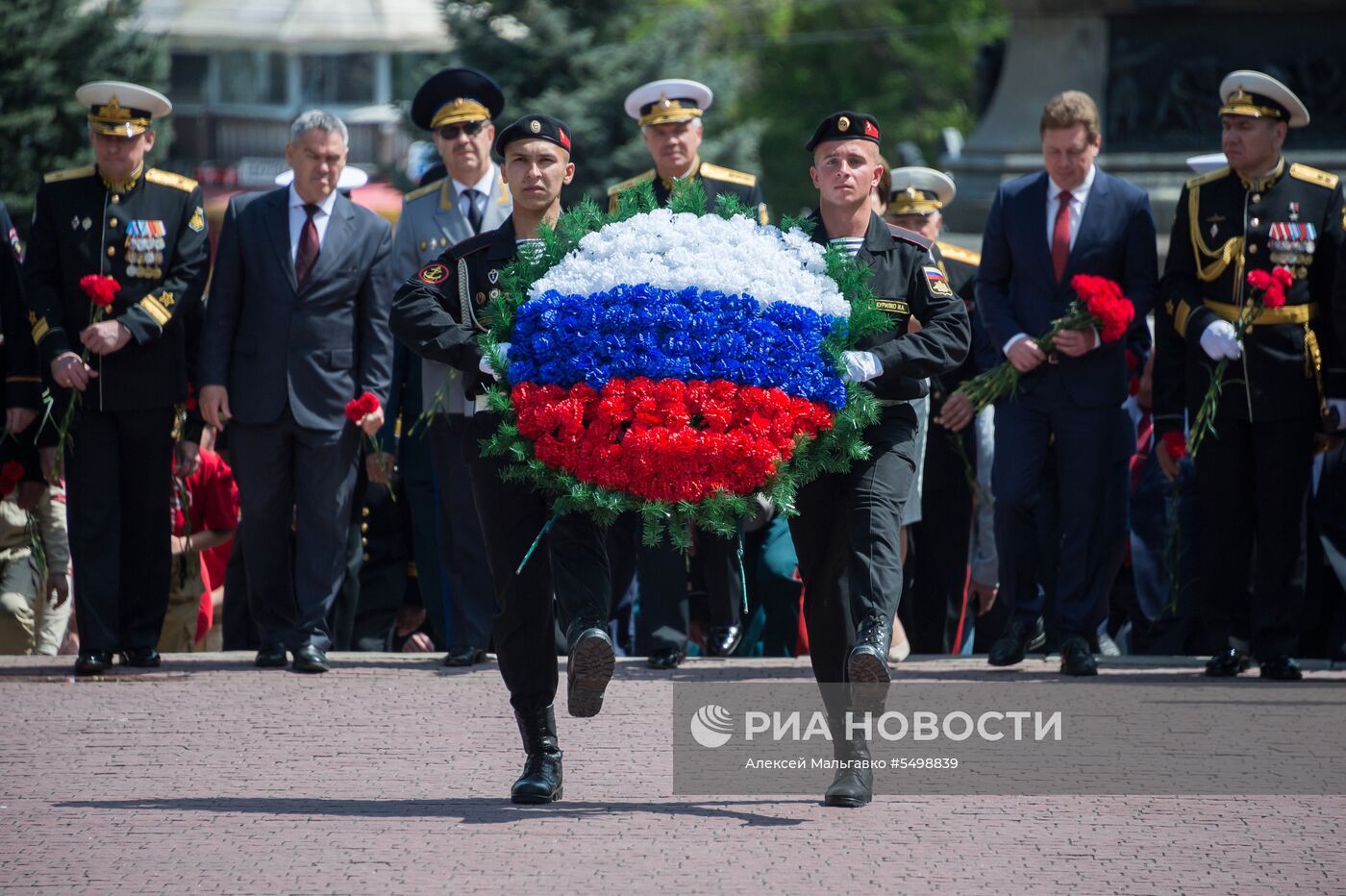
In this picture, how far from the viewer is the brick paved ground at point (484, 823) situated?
18.7 ft

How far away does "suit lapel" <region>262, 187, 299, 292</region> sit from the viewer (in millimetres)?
9375

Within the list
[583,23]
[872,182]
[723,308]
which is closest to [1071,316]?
[872,182]

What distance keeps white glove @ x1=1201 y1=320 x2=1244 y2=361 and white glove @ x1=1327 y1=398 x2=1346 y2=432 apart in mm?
498

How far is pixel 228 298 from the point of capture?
370 inches

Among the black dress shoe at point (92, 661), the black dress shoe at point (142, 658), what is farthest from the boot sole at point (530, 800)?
the black dress shoe at point (142, 658)

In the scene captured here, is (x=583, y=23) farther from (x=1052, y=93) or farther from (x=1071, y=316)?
(x=1071, y=316)

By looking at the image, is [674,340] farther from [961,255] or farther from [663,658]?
[961,255]

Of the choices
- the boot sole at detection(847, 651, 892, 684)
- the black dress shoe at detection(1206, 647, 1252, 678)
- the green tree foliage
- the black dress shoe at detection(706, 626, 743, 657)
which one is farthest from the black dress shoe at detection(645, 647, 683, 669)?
the green tree foliage

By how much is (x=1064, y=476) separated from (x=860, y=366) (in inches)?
121

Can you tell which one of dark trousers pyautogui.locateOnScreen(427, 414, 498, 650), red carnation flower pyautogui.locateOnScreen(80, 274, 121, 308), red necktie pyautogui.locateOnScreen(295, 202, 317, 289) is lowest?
dark trousers pyautogui.locateOnScreen(427, 414, 498, 650)

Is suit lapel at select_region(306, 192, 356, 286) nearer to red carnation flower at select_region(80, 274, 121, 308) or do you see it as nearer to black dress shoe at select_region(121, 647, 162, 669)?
red carnation flower at select_region(80, 274, 121, 308)

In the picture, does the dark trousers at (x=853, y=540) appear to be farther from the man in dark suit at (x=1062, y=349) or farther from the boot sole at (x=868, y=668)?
the man in dark suit at (x=1062, y=349)

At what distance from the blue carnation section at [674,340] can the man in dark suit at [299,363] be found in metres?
3.01

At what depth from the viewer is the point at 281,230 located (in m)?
9.43
